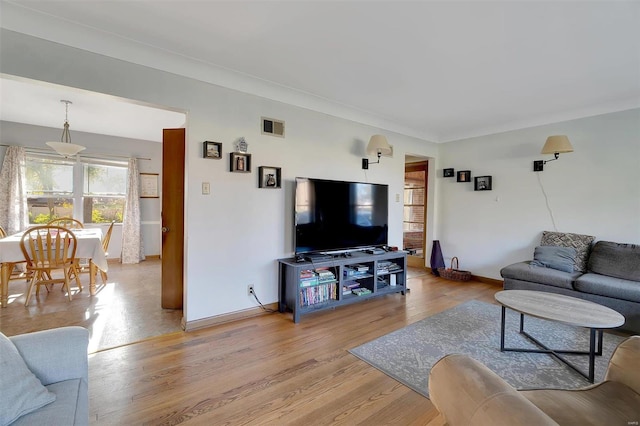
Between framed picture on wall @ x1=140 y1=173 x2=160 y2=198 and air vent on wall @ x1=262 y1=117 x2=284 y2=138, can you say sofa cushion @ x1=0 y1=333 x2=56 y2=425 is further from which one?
framed picture on wall @ x1=140 y1=173 x2=160 y2=198

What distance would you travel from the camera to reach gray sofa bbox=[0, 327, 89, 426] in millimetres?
1010

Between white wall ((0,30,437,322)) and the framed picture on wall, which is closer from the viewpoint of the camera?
white wall ((0,30,437,322))

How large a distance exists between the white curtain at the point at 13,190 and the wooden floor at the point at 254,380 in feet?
14.0

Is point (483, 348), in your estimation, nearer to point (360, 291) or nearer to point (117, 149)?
point (360, 291)

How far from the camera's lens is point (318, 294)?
318cm

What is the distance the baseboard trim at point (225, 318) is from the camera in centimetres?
274

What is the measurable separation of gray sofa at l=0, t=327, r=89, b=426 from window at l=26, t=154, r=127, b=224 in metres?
5.40

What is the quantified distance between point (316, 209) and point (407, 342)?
5.32 ft

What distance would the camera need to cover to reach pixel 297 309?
2.96 meters

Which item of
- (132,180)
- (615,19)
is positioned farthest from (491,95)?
(132,180)

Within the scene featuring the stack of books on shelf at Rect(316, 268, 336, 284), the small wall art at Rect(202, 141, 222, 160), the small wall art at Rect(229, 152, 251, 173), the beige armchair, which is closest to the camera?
the beige armchair

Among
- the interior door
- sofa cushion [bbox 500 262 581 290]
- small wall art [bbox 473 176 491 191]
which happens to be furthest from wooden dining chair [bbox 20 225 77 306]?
small wall art [bbox 473 176 491 191]

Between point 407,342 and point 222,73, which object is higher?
point 222,73

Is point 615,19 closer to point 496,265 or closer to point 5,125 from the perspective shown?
point 496,265
